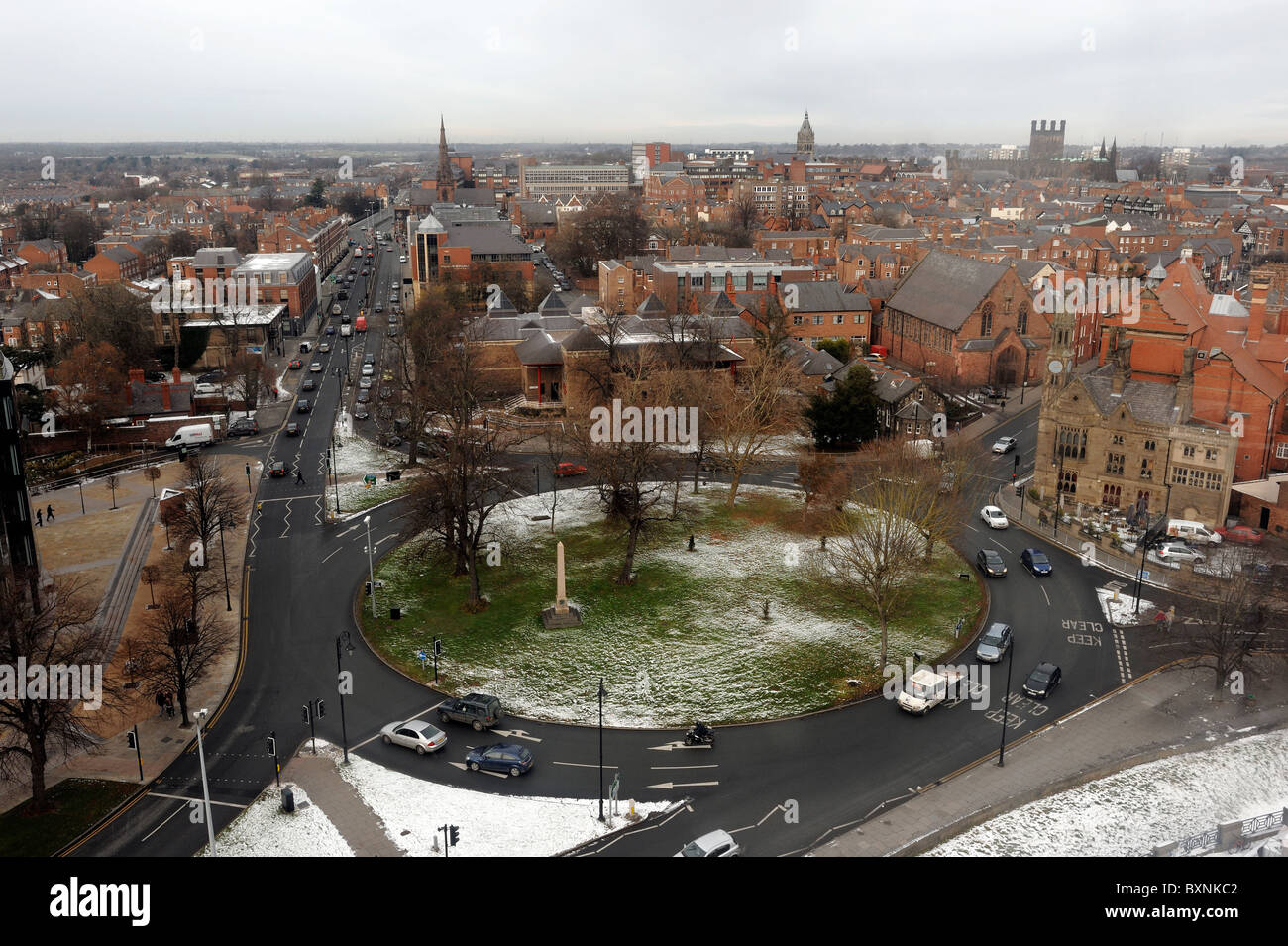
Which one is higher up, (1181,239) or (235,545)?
(1181,239)

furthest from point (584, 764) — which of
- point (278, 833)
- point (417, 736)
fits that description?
point (278, 833)

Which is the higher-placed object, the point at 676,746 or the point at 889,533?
the point at 889,533

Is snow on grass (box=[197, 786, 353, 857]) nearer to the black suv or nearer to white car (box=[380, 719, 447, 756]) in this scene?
white car (box=[380, 719, 447, 756])

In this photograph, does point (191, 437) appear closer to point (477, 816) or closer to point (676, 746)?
point (477, 816)

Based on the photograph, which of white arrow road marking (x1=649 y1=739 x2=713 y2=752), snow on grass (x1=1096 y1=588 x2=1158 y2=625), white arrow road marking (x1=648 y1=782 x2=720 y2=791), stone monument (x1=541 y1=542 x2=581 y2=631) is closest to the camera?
white arrow road marking (x1=648 y1=782 x2=720 y2=791)

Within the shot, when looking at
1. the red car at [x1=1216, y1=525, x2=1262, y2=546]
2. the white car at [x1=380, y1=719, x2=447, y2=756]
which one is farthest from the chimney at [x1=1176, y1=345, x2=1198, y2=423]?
the white car at [x1=380, y1=719, x2=447, y2=756]

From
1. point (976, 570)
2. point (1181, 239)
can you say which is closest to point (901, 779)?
point (976, 570)
